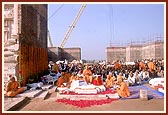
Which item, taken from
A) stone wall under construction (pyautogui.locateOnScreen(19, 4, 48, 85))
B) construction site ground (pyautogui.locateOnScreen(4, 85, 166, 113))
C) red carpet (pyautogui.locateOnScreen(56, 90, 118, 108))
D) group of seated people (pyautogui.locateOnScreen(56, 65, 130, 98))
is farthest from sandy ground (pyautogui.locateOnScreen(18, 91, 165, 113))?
stone wall under construction (pyautogui.locateOnScreen(19, 4, 48, 85))

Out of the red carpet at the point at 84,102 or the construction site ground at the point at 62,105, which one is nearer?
the construction site ground at the point at 62,105

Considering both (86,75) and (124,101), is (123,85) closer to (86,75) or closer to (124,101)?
(124,101)

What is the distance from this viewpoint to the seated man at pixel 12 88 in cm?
1059

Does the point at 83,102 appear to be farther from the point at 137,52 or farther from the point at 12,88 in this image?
the point at 137,52

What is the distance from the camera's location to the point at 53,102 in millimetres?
10047

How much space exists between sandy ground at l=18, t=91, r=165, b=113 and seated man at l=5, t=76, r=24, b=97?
0.85 meters

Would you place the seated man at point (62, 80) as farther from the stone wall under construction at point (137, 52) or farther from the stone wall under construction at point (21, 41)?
the stone wall under construction at point (137, 52)

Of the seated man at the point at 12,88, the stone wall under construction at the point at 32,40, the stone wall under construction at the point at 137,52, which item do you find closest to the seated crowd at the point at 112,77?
the seated man at the point at 12,88

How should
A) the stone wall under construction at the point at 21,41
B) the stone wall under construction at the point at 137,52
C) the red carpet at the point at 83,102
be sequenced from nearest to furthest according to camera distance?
the red carpet at the point at 83,102, the stone wall under construction at the point at 21,41, the stone wall under construction at the point at 137,52

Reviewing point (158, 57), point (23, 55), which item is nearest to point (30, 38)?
point (23, 55)

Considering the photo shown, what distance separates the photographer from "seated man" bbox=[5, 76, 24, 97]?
34.8ft

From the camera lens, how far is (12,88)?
35.9 ft

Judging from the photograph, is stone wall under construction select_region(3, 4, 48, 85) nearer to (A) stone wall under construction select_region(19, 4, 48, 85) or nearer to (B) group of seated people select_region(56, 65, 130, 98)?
(A) stone wall under construction select_region(19, 4, 48, 85)

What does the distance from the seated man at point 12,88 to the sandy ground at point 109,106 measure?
851 mm
